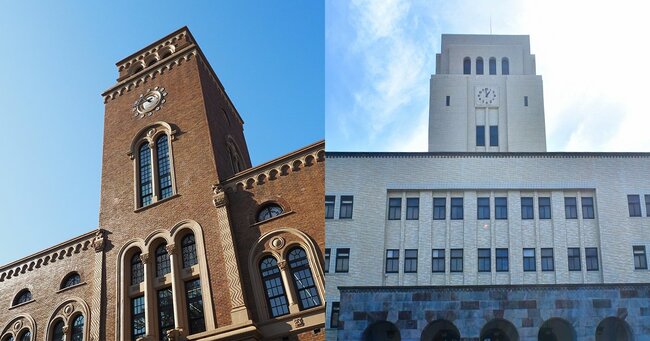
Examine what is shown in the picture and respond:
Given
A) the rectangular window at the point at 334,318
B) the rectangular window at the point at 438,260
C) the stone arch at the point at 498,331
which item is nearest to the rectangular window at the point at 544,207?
the rectangular window at the point at 438,260

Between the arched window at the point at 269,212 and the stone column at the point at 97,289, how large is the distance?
14.7 ft

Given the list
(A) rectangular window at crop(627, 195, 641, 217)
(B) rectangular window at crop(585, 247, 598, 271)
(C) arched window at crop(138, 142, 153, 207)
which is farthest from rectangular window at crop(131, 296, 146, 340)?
(A) rectangular window at crop(627, 195, 641, 217)

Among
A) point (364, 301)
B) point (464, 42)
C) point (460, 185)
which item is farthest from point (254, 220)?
point (464, 42)

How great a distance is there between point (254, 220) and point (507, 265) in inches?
343

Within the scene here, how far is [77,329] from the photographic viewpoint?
1803cm

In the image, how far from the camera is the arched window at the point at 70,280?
63.0 feet

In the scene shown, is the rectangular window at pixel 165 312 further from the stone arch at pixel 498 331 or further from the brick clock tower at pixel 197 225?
the stone arch at pixel 498 331

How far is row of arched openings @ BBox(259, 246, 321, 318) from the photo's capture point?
1530 centimetres

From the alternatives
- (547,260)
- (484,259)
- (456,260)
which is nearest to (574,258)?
(547,260)

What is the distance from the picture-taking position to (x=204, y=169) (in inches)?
715

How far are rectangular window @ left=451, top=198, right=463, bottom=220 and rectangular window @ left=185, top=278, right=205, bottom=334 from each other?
8.74 metres

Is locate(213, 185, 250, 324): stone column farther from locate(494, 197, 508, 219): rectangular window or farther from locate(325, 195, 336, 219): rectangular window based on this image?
locate(494, 197, 508, 219): rectangular window

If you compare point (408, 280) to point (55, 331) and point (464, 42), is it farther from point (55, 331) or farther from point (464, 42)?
point (464, 42)

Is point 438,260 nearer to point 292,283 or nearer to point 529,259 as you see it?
point 529,259
